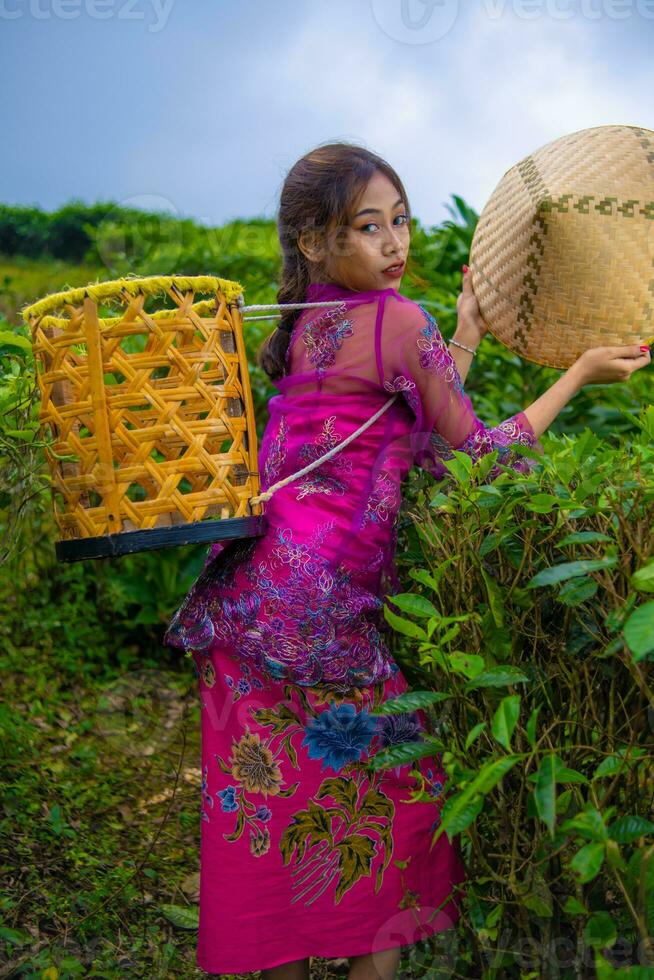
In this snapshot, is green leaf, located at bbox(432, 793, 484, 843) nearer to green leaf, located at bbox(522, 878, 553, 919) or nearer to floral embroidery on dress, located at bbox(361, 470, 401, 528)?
green leaf, located at bbox(522, 878, 553, 919)

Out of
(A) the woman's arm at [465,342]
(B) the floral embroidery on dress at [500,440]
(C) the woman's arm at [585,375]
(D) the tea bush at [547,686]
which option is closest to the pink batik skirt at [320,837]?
(D) the tea bush at [547,686]

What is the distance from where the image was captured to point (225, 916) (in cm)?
205

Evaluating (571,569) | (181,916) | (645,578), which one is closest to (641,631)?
(645,578)

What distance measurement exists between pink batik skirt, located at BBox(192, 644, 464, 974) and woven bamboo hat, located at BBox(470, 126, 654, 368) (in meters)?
0.77

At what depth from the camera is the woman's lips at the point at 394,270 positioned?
2.06 m

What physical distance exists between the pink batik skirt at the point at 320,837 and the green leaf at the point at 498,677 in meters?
0.49

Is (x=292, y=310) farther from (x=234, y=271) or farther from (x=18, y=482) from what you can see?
(x=234, y=271)

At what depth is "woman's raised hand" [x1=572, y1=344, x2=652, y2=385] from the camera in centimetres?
208

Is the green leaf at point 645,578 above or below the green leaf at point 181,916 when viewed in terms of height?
above

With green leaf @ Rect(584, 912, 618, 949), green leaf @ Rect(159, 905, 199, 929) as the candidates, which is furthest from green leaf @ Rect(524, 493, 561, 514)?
green leaf @ Rect(159, 905, 199, 929)

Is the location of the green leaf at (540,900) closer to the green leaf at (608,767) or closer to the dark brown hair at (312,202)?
the green leaf at (608,767)

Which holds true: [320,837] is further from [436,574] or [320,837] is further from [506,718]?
[506,718]

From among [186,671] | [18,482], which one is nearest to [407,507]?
[18,482]

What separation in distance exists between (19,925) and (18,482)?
3.64ft
